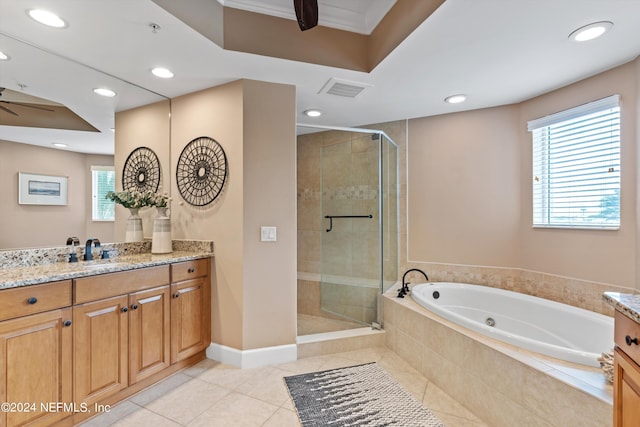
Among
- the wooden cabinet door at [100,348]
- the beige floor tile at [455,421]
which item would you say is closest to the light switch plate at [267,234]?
the wooden cabinet door at [100,348]

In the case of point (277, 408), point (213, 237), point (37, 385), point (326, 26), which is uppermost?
point (326, 26)

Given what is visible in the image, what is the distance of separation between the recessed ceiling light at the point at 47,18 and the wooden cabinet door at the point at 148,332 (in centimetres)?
→ 162

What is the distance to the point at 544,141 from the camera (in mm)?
2750

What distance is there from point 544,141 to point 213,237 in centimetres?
306

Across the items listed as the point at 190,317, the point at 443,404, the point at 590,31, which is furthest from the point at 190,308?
the point at 590,31

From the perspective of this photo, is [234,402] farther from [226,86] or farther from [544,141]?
[544,141]

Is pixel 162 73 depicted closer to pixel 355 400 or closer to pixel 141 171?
pixel 141 171

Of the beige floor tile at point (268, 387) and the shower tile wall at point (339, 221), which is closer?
the beige floor tile at point (268, 387)

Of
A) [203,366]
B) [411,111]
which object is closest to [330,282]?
[203,366]

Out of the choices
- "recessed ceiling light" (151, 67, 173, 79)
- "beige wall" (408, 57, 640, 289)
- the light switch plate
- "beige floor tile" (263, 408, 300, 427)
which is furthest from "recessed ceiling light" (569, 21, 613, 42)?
"beige floor tile" (263, 408, 300, 427)

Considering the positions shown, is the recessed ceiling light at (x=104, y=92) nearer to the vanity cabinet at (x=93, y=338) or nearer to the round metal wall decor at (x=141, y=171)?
the round metal wall decor at (x=141, y=171)

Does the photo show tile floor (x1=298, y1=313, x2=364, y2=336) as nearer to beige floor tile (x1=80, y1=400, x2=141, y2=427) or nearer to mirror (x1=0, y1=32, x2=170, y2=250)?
beige floor tile (x1=80, y1=400, x2=141, y2=427)

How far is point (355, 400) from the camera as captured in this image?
77.9 inches

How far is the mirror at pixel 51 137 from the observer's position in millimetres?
1861
